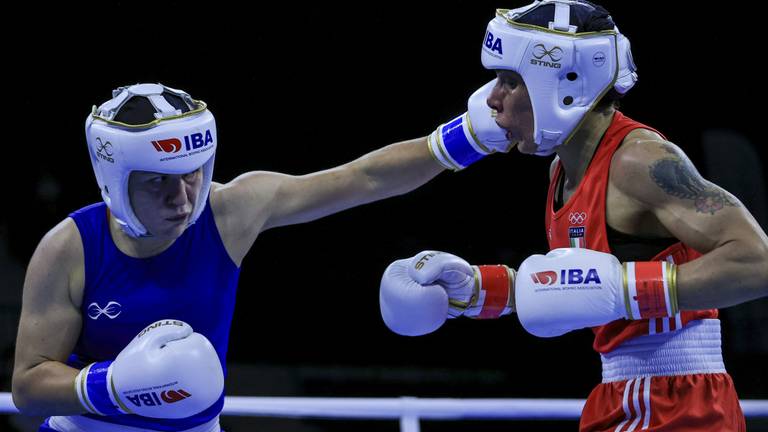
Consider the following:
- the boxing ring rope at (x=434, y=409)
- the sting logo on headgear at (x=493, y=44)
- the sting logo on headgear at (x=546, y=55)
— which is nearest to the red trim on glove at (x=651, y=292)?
the sting logo on headgear at (x=546, y=55)

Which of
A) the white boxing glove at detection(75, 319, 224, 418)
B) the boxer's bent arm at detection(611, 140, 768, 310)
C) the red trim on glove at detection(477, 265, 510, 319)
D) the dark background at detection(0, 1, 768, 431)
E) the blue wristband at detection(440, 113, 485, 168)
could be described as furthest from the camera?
the dark background at detection(0, 1, 768, 431)

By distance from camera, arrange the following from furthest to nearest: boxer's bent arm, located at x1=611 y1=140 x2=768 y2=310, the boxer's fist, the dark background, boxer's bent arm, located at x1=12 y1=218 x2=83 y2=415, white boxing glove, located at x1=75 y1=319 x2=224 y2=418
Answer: the dark background
the boxer's fist
boxer's bent arm, located at x1=12 y1=218 x2=83 y2=415
white boxing glove, located at x1=75 y1=319 x2=224 y2=418
boxer's bent arm, located at x1=611 y1=140 x2=768 y2=310

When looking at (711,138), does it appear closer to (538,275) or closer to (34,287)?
(538,275)

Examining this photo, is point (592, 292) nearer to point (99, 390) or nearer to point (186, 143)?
point (186, 143)

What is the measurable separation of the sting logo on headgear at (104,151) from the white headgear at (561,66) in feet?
3.12

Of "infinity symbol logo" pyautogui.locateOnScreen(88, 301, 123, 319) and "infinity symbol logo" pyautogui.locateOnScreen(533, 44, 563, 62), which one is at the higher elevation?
"infinity symbol logo" pyautogui.locateOnScreen(533, 44, 563, 62)

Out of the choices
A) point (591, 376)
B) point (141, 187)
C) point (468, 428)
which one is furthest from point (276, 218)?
point (591, 376)

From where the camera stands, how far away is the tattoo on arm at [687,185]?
2053 mm

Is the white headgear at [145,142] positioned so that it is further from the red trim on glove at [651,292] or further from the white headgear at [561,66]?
the red trim on glove at [651,292]

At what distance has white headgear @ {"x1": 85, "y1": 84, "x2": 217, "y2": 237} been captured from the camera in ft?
7.54

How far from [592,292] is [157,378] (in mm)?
986

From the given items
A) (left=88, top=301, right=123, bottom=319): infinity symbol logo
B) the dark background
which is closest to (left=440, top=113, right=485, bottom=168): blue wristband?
(left=88, top=301, right=123, bottom=319): infinity symbol logo

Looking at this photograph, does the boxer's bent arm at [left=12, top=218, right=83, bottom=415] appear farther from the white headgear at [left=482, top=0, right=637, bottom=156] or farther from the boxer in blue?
the white headgear at [left=482, top=0, right=637, bottom=156]

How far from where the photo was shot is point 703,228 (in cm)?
204
